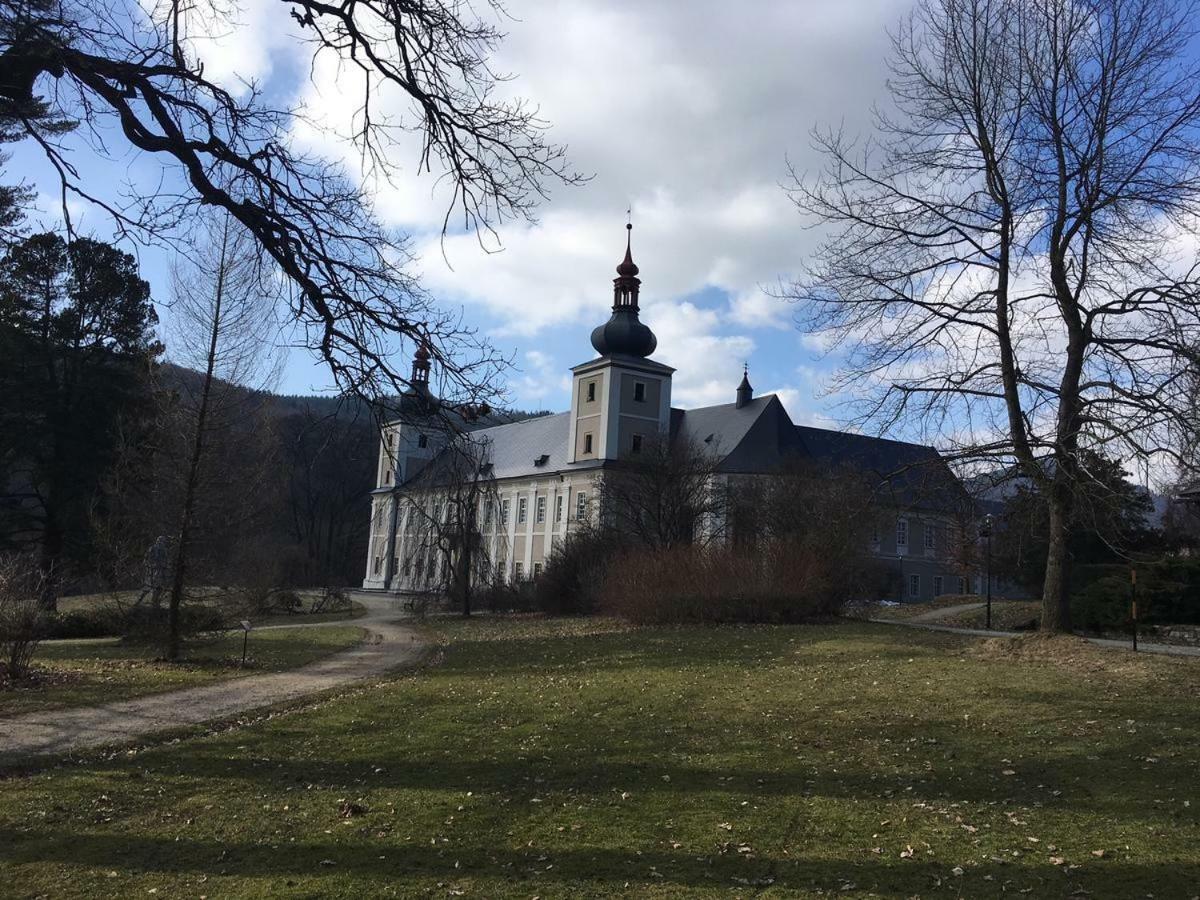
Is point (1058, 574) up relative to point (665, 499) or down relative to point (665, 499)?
down

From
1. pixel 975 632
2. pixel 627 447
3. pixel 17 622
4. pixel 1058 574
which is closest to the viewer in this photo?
pixel 17 622

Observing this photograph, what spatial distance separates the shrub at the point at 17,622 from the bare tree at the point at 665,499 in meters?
21.4

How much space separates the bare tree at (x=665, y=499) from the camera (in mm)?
34188

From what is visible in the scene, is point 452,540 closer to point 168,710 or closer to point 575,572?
point 575,572

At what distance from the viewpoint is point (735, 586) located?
2333 centimetres

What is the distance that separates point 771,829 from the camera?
20.4 ft

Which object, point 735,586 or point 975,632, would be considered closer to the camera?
point 975,632

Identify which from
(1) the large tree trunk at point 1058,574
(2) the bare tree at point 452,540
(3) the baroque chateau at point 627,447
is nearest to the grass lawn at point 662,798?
(1) the large tree trunk at point 1058,574

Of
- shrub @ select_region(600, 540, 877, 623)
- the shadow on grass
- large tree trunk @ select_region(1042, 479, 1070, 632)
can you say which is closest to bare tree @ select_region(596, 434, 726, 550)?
shrub @ select_region(600, 540, 877, 623)

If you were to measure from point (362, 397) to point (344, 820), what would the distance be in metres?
3.14

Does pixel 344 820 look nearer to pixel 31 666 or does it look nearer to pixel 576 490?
pixel 31 666

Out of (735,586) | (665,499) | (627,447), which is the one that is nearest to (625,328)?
(627,447)

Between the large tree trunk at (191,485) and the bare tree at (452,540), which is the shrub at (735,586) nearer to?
the bare tree at (452,540)

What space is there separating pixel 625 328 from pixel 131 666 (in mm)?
40885
